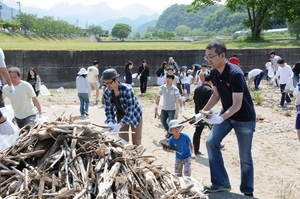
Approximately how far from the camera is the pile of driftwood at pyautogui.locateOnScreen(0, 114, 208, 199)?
11.1 ft

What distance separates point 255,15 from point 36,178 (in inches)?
1007

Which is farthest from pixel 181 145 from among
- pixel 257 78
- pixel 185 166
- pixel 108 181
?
pixel 257 78

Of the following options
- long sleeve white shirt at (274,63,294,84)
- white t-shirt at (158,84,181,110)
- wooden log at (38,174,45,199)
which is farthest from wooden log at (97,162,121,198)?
long sleeve white shirt at (274,63,294,84)

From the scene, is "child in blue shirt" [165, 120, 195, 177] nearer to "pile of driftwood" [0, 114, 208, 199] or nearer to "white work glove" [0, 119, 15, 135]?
"pile of driftwood" [0, 114, 208, 199]

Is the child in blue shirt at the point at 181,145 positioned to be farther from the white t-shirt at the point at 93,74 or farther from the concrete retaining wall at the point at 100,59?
the concrete retaining wall at the point at 100,59

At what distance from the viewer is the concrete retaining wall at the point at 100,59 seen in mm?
19203

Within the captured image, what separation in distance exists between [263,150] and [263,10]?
19.6m

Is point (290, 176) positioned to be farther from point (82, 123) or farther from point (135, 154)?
point (82, 123)

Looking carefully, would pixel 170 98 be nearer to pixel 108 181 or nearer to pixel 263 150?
pixel 263 150

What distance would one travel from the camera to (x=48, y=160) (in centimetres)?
368

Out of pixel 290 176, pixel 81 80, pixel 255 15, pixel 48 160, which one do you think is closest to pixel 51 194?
pixel 48 160

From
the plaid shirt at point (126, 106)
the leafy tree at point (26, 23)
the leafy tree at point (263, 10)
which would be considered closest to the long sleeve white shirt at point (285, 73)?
the plaid shirt at point (126, 106)

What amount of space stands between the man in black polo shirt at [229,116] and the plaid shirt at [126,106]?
95cm

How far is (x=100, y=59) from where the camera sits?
20094 mm
